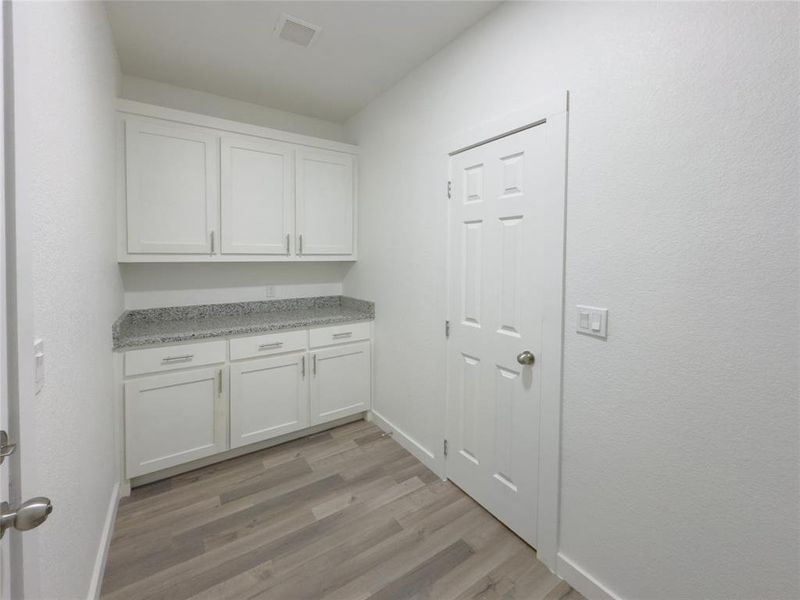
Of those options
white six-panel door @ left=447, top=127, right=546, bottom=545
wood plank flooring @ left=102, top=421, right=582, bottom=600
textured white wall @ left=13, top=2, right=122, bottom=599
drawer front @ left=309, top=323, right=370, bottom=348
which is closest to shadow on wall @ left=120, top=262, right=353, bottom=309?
drawer front @ left=309, top=323, right=370, bottom=348

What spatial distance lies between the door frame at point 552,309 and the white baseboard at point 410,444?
2.50 ft

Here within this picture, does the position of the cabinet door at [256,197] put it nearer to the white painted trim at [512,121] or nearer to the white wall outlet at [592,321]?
the white painted trim at [512,121]

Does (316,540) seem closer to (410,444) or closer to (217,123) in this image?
(410,444)

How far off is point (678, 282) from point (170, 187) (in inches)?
105

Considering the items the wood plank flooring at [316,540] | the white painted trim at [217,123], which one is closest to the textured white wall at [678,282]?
the wood plank flooring at [316,540]

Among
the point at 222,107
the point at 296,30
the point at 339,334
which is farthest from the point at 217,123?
the point at 339,334

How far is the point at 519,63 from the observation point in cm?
167

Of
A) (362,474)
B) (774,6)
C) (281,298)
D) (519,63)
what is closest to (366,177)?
(281,298)

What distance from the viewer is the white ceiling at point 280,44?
180cm

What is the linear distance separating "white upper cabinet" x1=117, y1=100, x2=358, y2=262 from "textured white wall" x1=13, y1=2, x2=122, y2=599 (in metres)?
0.48

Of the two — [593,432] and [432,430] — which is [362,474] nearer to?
[432,430]

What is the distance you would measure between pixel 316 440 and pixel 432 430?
2.99 ft

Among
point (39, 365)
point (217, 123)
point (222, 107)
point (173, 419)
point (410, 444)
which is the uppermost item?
point (222, 107)

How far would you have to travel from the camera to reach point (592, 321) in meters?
1.42
